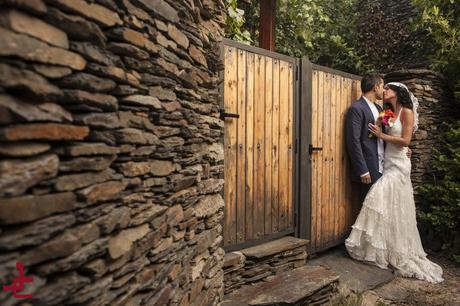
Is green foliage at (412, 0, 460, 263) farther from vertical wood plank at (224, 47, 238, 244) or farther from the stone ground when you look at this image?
vertical wood plank at (224, 47, 238, 244)

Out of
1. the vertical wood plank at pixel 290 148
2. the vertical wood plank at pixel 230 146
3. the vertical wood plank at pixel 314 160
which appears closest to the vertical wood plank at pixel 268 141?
the vertical wood plank at pixel 290 148

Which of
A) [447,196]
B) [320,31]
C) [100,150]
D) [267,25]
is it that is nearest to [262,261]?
[100,150]

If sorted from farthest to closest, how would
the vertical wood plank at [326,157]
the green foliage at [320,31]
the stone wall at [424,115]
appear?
the green foliage at [320,31] → the stone wall at [424,115] → the vertical wood plank at [326,157]

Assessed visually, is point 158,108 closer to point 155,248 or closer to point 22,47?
point 155,248

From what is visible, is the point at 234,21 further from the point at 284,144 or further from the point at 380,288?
the point at 380,288

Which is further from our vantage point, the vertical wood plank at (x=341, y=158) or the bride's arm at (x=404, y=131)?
the vertical wood plank at (x=341, y=158)

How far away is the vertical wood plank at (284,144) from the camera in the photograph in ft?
12.1

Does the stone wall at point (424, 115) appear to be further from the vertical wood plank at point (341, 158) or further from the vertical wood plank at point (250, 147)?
the vertical wood plank at point (250, 147)

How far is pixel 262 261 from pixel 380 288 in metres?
1.41

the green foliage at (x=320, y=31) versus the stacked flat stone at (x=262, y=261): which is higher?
the green foliage at (x=320, y=31)

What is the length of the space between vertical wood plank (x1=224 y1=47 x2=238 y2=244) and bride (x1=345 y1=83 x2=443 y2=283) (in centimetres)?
179

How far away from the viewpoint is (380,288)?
3.77 m

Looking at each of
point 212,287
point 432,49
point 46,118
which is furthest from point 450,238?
point 46,118

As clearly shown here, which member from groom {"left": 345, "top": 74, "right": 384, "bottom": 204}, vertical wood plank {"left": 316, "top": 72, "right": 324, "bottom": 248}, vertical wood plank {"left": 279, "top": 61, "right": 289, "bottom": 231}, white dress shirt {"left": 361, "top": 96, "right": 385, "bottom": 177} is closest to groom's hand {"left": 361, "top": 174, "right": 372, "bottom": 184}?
groom {"left": 345, "top": 74, "right": 384, "bottom": 204}
